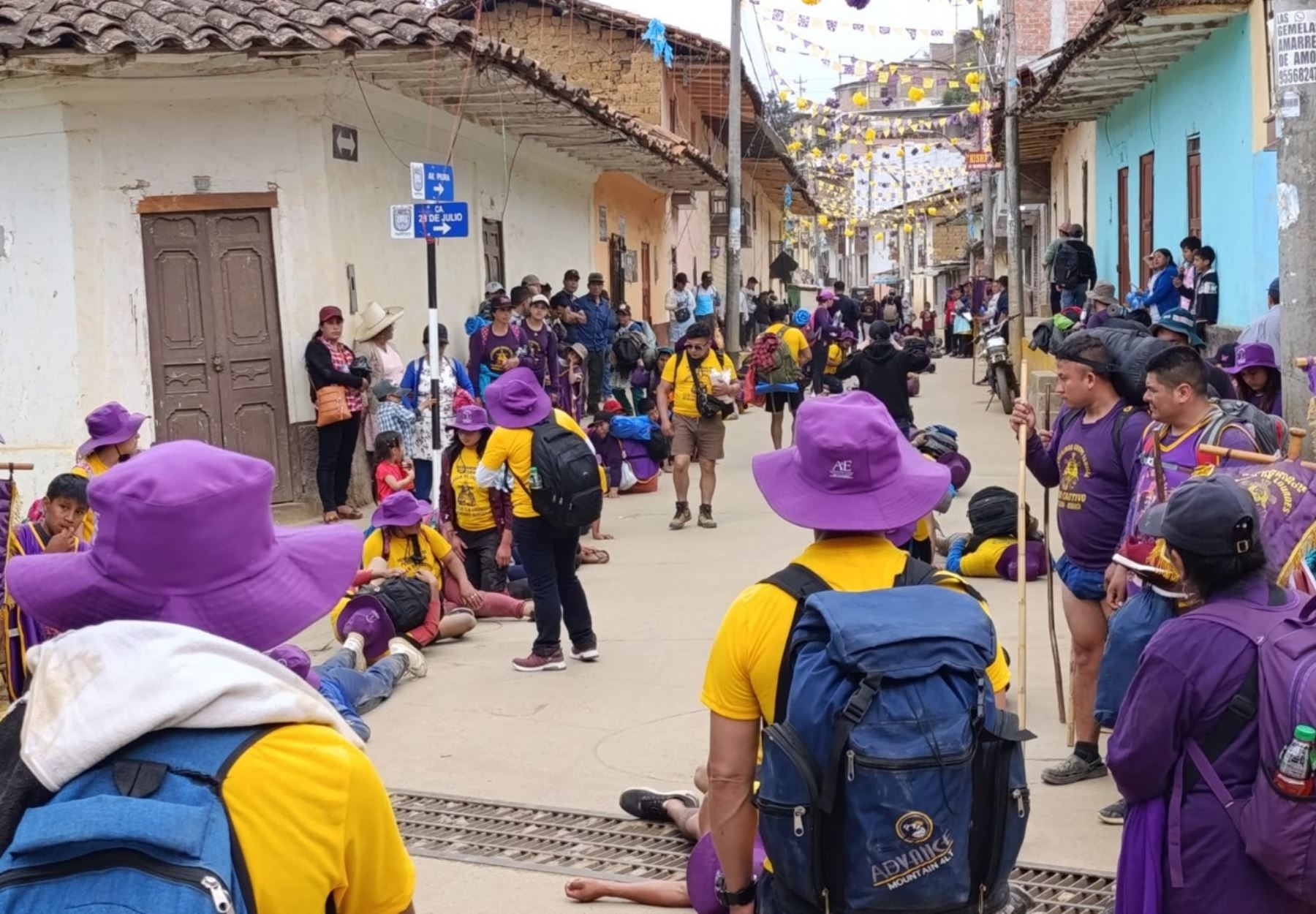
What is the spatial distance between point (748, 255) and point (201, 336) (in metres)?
30.0

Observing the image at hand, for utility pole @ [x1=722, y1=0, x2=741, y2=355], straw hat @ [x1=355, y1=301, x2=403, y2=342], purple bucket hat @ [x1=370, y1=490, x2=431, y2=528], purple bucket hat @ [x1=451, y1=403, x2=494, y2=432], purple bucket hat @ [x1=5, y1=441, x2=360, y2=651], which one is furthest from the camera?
utility pole @ [x1=722, y1=0, x2=741, y2=355]

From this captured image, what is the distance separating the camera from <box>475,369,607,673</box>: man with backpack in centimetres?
755

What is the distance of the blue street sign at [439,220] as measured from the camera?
37.9 ft

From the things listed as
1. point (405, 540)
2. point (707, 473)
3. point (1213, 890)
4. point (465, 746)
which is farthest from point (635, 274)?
point (1213, 890)

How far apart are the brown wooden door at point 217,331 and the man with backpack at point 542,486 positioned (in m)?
5.48

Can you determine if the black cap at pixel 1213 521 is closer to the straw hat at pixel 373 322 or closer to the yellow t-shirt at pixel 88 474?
the yellow t-shirt at pixel 88 474

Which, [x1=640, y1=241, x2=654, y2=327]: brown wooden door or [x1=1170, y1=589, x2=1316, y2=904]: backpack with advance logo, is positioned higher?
[x1=640, y1=241, x2=654, y2=327]: brown wooden door

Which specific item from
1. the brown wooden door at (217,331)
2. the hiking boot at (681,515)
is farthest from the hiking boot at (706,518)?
the brown wooden door at (217,331)

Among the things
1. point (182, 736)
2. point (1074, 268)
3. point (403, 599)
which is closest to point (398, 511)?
point (403, 599)

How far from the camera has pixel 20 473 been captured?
12234 millimetres

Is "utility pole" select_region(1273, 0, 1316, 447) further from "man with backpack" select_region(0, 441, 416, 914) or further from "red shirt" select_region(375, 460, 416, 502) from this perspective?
"red shirt" select_region(375, 460, 416, 502)

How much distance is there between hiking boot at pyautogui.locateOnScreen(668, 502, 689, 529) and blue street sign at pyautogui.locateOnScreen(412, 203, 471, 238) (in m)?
2.92

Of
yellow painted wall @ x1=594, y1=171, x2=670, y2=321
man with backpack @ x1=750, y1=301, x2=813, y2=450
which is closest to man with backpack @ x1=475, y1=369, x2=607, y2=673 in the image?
man with backpack @ x1=750, y1=301, x2=813, y2=450

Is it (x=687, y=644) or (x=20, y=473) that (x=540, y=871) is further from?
(x=20, y=473)
